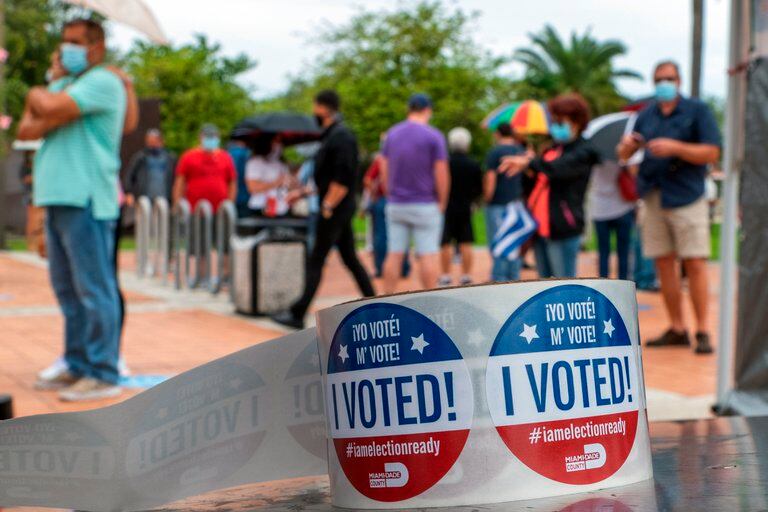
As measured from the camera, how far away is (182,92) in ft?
153

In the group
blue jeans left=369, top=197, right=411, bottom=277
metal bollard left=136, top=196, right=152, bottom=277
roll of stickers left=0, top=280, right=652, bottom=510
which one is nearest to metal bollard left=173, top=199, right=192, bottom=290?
metal bollard left=136, top=196, right=152, bottom=277

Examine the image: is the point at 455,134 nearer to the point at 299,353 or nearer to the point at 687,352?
the point at 687,352

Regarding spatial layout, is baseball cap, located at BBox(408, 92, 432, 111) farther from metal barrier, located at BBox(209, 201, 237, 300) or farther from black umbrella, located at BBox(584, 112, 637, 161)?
metal barrier, located at BBox(209, 201, 237, 300)

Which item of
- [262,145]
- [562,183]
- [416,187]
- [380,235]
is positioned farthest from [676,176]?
[380,235]

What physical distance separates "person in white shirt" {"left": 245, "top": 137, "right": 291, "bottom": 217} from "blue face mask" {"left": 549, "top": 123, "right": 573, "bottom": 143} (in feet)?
17.1

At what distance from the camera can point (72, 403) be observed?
5.66 m

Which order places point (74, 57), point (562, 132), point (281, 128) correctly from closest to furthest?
point (74, 57) < point (562, 132) < point (281, 128)

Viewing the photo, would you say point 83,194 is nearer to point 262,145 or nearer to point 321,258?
point 321,258

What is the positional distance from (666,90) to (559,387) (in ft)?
21.9

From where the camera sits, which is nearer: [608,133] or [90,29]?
[90,29]

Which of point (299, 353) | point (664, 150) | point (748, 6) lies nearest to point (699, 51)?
point (664, 150)

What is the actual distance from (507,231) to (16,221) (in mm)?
23472

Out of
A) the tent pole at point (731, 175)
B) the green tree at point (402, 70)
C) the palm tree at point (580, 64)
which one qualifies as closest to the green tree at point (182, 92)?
the green tree at point (402, 70)

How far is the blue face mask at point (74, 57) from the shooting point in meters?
5.92
